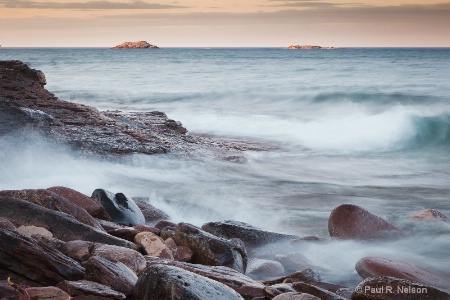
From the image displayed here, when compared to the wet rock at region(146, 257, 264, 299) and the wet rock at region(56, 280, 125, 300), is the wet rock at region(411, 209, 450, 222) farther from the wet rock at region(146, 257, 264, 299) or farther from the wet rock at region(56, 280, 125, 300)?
the wet rock at region(56, 280, 125, 300)

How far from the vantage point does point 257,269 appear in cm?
542

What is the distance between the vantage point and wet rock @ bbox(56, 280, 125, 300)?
3.47m

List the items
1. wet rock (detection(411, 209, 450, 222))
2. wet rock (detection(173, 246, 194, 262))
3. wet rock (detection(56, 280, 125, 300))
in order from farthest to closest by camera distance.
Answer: wet rock (detection(411, 209, 450, 222)) → wet rock (detection(173, 246, 194, 262)) → wet rock (detection(56, 280, 125, 300))

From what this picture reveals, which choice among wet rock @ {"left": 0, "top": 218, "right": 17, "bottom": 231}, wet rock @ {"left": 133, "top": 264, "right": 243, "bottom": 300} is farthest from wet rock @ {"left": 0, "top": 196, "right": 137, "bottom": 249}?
wet rock @ {"left": 133, "top": 264, "right": 243, "bottom": 300}

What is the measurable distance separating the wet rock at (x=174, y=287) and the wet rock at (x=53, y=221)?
1.53 m

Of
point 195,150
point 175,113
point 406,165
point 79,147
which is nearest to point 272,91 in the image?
point 175,113

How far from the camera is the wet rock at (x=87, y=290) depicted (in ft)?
11.4

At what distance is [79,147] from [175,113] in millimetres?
11359

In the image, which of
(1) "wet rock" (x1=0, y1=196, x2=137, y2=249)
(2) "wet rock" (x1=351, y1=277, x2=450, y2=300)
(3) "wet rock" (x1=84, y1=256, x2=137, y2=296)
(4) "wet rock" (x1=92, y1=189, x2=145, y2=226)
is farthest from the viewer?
(4) "wet rock" (x1=92, y1=189, x2=145, y2=226)

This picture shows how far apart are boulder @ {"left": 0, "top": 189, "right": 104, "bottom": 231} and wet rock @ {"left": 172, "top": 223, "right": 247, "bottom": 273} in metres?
0.81

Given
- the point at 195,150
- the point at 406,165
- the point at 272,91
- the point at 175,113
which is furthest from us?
the point at 272,91

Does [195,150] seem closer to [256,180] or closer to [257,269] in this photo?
[256,180]

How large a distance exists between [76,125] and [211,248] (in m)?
5.97

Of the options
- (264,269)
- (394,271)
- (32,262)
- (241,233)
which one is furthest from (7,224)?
(394,271)
